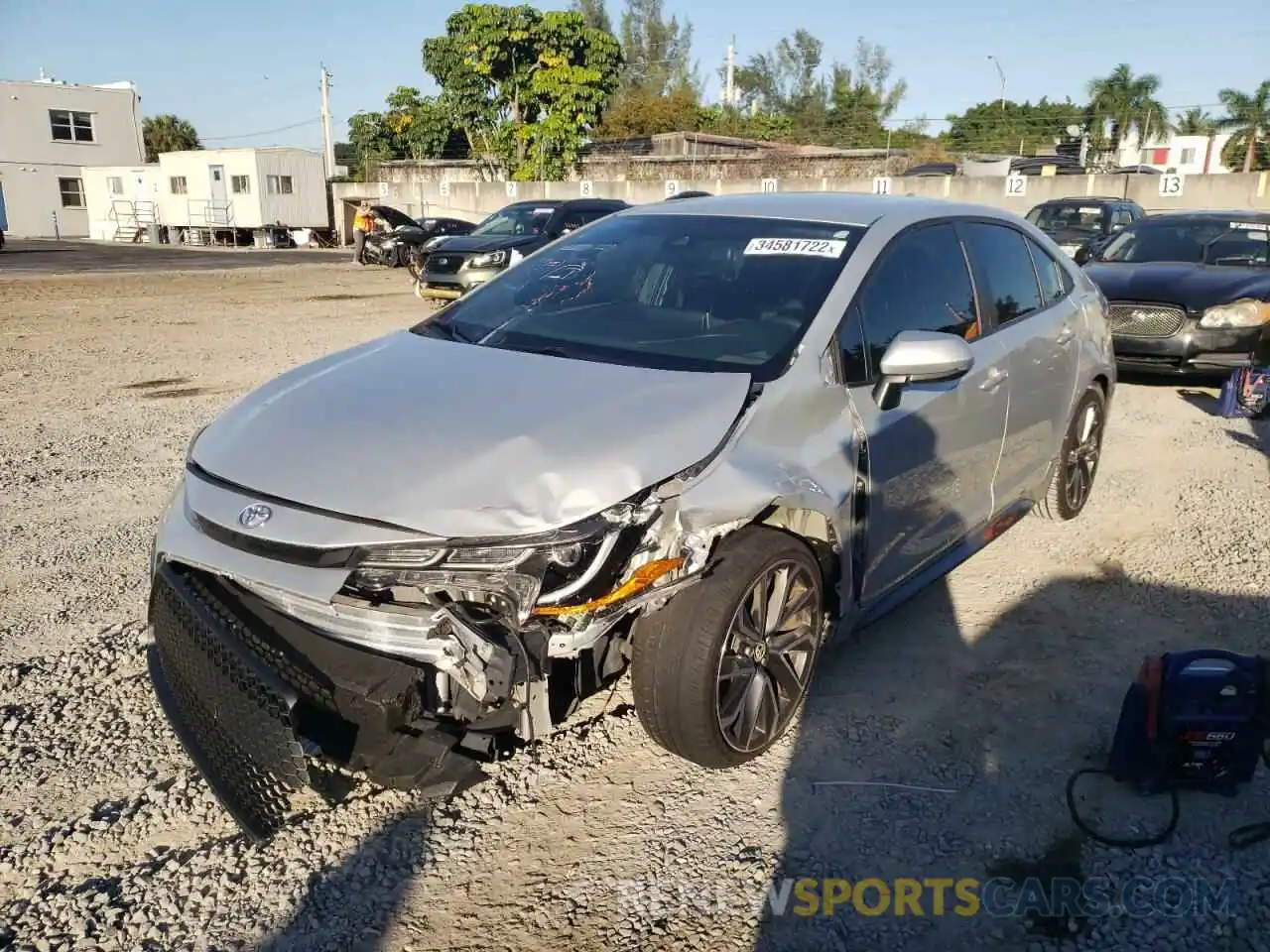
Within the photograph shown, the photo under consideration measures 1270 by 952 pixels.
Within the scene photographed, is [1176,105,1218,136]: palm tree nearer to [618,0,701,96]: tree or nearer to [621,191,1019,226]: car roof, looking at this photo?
[618,0,701,96]: tree

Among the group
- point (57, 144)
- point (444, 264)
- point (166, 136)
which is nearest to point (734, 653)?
point (444, 264)

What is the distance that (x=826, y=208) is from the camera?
399cm

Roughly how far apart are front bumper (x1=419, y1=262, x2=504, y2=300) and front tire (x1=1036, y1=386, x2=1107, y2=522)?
9345mm

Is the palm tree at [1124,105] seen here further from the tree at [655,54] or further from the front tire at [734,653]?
the front tire at [734,653]

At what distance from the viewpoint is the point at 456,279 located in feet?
44.7

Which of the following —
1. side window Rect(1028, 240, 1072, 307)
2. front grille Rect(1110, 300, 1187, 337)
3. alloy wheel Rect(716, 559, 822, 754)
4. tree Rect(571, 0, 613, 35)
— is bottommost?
alloy wheel Rect(716, 559, 822, 754)

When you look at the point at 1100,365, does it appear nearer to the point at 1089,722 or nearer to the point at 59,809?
the point at 1089,722

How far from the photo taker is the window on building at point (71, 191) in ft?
153

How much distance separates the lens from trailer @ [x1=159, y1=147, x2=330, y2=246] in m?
40.1

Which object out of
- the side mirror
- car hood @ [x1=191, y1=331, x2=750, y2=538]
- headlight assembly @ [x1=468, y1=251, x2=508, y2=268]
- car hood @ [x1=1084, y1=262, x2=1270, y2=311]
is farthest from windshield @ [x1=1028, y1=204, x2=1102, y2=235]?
car hood @ [x1=191, y1=331, x2=750, y2=538]

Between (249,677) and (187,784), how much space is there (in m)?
0.78

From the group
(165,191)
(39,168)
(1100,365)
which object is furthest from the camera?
(39,168)

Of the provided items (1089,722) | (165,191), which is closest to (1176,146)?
(165,191)

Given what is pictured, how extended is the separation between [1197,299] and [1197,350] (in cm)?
44
